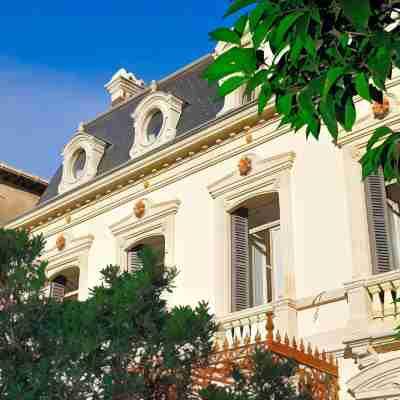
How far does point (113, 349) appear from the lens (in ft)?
23.9

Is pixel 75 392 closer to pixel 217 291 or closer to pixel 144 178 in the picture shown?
pixel 217 291

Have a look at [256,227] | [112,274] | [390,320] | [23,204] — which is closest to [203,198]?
[256,227]

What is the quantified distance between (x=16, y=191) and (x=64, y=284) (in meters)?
5.06

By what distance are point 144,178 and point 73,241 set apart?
2.13 metres

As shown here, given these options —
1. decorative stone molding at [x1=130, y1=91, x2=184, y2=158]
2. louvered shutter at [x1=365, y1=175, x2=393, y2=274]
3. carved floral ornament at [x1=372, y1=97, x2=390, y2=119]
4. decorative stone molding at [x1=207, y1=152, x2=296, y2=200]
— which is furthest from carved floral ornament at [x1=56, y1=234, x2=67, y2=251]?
carved floral ornament at [x1=372, y1=97, x2=390, y2=119]

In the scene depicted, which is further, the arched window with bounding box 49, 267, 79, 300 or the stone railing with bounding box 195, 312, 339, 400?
the arched window with bounding box 49, 267, 79, 300

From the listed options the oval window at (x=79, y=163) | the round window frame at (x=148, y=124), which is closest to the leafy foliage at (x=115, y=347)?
the round window frame at (x=148, y=124)

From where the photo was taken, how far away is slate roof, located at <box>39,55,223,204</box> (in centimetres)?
1519

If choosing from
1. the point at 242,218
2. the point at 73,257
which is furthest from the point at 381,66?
the point at 73,257

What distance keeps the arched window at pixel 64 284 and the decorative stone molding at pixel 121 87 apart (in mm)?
6009

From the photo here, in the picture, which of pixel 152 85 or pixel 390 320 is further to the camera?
pixel 152 85

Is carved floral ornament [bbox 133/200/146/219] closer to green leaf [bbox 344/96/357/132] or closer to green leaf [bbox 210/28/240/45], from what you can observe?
green leaf [bbox 210/28/240/45]

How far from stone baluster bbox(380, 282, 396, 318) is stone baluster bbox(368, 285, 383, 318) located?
0.06 m

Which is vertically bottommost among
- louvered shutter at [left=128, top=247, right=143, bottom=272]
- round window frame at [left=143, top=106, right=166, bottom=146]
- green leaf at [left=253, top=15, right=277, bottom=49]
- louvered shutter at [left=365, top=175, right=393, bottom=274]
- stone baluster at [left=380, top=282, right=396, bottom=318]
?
green leaf at [left=253, top=15, right=277, bottom=49]
